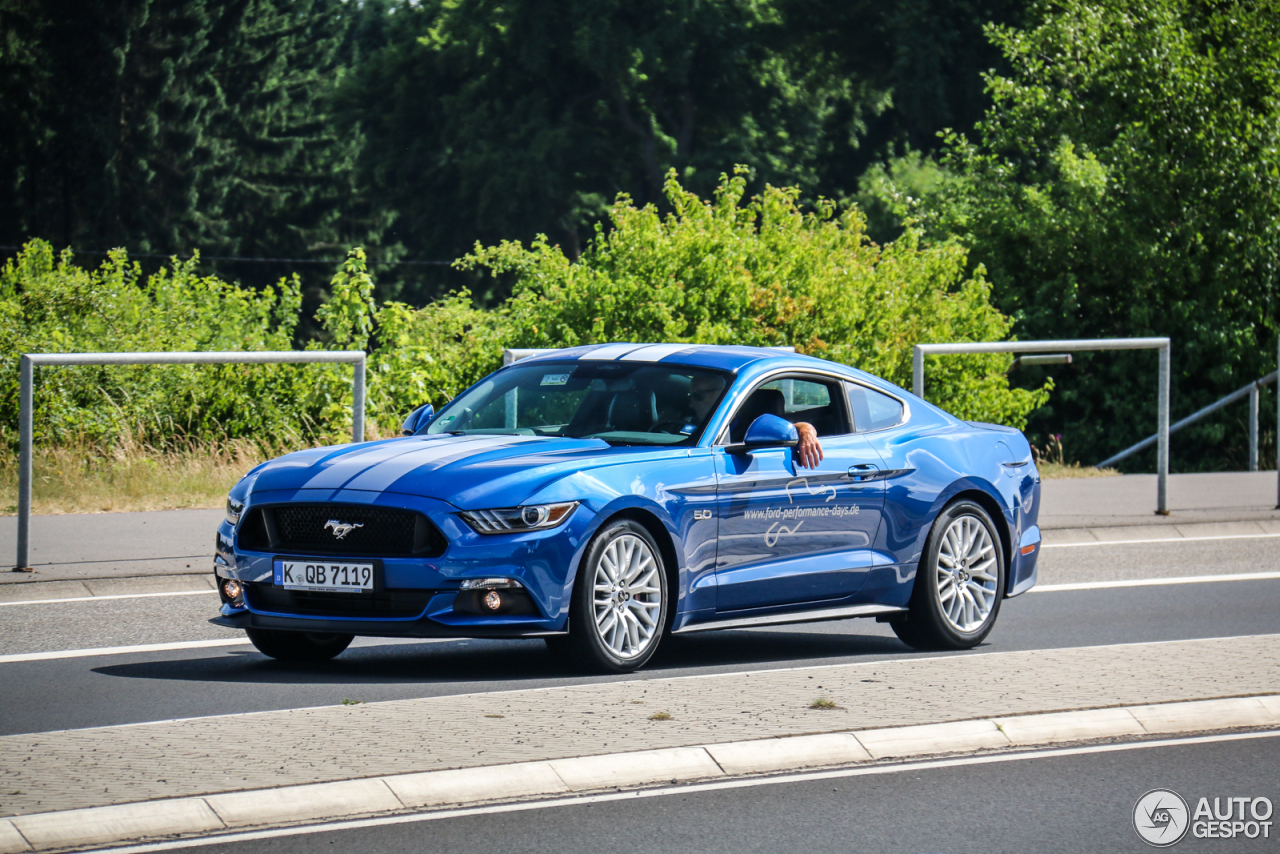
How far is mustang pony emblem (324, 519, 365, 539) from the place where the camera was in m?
7.97

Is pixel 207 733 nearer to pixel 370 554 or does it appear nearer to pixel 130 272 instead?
pixel 370 554

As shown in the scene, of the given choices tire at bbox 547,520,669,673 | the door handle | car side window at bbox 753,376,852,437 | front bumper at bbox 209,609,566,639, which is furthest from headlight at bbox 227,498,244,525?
the door handle

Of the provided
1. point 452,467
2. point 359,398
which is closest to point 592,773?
point 452,467

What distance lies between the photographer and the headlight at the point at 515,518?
7.84m

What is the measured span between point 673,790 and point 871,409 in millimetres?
3878

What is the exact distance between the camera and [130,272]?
22.1 metres

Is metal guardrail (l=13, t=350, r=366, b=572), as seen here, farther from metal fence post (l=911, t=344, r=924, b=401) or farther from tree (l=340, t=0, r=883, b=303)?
tree (l=340, t=0, r=883, b=303)

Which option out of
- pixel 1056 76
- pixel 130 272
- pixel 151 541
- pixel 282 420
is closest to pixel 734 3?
pixel 1056 76

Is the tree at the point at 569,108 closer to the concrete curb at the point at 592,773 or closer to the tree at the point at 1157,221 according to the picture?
the tree at the point at 1157,221

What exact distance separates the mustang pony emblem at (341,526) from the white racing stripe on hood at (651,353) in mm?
1843

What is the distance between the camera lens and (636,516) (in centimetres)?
829

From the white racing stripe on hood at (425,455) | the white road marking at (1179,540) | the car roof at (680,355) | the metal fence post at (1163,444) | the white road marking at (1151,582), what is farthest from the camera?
the metal fence post at (1163,444)

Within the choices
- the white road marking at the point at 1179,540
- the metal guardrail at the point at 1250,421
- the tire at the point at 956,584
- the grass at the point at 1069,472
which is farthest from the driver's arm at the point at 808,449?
the metal guardrail at the point at 1250,421

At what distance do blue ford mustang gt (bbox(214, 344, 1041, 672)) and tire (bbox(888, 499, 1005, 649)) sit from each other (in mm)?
12
